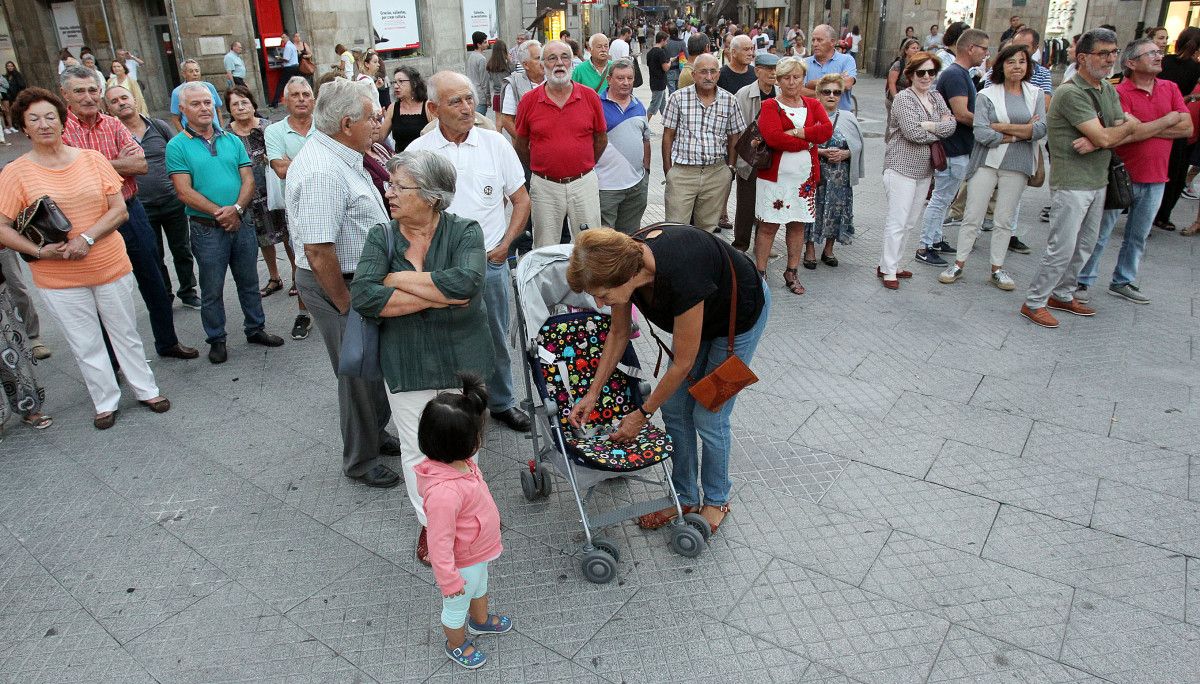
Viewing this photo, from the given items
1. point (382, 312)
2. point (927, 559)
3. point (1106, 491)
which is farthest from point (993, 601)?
point (382, 312)

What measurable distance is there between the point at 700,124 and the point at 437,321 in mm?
4017

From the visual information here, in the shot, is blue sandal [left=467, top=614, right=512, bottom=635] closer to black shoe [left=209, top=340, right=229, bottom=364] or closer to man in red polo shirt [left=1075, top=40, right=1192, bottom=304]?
black shoe [left=209, top=340, right=229, bottom=364]

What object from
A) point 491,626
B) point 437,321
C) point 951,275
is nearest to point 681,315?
point 437,321

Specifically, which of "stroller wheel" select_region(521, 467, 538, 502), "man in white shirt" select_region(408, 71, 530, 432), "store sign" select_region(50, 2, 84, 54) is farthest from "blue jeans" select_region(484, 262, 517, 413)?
"store sign" select_region(50, 2, 84, 54)

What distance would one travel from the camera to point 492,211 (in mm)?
4367

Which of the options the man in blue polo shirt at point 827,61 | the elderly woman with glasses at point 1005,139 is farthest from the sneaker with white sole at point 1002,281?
the man in blue polo shirt at point 827,61

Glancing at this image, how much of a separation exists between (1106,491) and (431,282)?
11.4 ft

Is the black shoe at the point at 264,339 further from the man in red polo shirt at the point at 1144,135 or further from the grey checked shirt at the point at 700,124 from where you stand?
the man in red polo shirt at the point at 1144,135

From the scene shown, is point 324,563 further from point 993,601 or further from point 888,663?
point 993,601

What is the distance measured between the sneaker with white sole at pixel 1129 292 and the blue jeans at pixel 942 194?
1.50m

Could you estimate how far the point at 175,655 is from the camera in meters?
3.02

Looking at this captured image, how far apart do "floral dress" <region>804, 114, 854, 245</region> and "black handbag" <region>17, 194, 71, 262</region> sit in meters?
5.71

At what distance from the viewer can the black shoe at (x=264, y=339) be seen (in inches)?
231

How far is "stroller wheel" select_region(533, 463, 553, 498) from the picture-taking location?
3.85 metres
